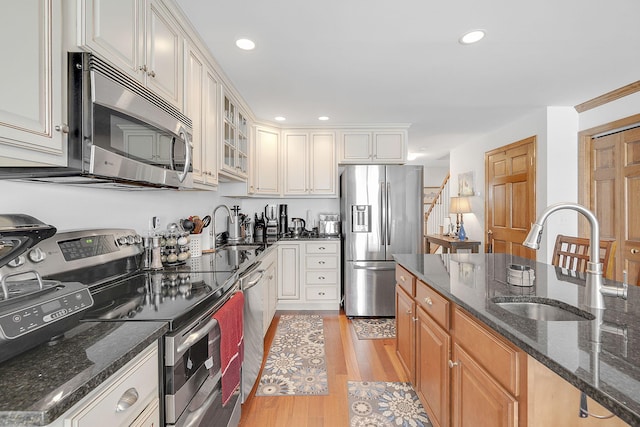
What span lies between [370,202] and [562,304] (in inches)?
97.9

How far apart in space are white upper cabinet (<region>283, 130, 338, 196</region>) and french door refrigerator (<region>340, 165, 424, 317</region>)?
0.42 m

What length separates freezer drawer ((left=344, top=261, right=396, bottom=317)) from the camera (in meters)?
3.54

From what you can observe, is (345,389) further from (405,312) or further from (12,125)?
(12,125)

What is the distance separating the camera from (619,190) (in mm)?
2955

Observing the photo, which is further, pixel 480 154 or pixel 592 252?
pixel 480 154

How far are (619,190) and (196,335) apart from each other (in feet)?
13.1

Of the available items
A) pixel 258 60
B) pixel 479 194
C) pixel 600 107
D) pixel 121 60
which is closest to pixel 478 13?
pixel 258 60

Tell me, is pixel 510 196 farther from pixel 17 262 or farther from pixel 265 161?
pixel 17 262

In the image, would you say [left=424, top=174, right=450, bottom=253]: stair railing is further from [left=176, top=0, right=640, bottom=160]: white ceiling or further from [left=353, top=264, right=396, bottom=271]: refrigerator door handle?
[left=353, top=264, right=396, bottom=271]: refrigerator door handle

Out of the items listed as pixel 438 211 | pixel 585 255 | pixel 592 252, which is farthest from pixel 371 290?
pixel 438 211

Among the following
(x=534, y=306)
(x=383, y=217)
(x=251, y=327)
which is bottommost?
(x=251, y=327)

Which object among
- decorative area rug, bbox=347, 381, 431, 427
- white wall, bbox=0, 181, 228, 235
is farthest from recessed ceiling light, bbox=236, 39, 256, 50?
decorative area rug, bbox=347, 381, 431, 427

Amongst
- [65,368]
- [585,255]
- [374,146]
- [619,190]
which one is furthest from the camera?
[374,146]

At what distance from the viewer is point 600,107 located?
10.2 feet
